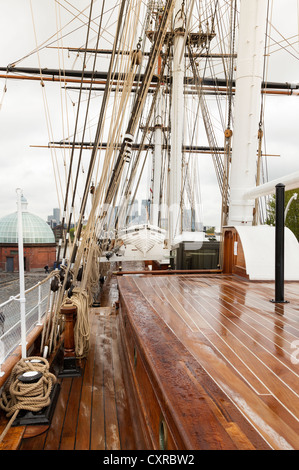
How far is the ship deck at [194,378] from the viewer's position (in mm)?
1153

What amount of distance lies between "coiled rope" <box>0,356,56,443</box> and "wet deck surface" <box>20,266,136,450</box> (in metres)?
0.17

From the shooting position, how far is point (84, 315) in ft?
Answer: 10.3

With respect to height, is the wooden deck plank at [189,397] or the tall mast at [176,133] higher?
the tall mast at [176,133]

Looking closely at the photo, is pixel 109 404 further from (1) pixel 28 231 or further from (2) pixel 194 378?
(1) pixel 28 231

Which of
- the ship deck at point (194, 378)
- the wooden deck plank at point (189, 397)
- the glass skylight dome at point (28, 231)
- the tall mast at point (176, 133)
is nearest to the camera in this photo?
the wooden deck plank at point (189, 397)

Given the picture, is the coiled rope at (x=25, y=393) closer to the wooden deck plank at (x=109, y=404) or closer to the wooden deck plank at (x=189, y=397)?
the wooden deck plank at (x=109, y=404)

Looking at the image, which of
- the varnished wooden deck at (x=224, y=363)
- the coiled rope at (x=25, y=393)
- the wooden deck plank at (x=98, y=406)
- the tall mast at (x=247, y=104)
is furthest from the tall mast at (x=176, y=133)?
the coiled rope at (x=25, y=393)

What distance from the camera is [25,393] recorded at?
222cm

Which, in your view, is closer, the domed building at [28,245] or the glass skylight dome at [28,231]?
the domed building at [28,245]

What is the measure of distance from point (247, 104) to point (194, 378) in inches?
202

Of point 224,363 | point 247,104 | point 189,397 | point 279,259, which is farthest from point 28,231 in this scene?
point 189,397
